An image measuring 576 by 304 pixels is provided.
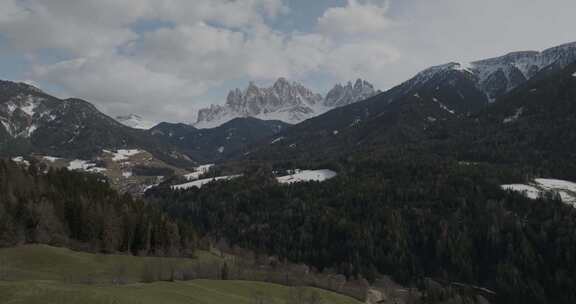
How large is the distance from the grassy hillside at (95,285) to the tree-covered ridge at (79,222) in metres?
12.4

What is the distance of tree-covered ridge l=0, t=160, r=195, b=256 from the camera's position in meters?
113

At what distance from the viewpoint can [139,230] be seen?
13650 centimetres

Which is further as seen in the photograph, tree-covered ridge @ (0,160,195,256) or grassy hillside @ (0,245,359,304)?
tree-covered ridge @ (0,160,195,256)

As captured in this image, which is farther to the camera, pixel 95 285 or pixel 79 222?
pixel 79 222

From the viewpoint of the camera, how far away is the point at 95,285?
203 feet

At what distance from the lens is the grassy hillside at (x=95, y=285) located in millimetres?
48812

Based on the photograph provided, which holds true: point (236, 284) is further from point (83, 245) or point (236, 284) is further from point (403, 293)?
point (403, 293)

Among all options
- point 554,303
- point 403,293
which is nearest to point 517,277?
point 554,303

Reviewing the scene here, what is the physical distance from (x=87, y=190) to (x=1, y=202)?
49153mm

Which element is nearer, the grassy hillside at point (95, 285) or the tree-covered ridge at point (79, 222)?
the grassy hillside at point (95, 285)

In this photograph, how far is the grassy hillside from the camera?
48.8m

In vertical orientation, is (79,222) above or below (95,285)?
above

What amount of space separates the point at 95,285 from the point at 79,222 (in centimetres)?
7495

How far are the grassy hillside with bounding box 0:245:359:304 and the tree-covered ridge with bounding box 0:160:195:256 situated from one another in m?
12.4
